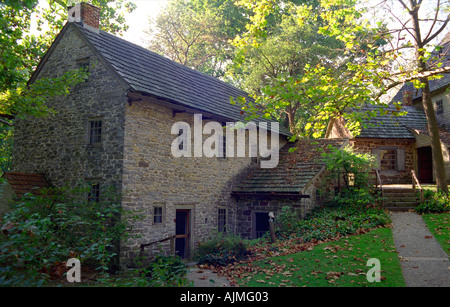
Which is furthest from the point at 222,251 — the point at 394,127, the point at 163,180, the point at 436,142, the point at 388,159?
the point at 394,127

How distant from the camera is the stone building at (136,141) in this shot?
11977 millimetres

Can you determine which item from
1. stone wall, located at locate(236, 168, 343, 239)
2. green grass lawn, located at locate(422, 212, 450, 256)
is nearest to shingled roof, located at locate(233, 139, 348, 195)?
stone wall, located at locate(236, 168, 343, 239)

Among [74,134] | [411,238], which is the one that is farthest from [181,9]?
[411,238]

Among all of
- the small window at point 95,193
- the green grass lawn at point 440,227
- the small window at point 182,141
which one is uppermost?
the small window at point 182,141

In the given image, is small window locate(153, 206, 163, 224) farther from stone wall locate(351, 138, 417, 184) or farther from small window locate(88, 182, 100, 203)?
stone wall locate(351, 138, 417, 184)

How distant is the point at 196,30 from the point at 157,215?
20.9 meters

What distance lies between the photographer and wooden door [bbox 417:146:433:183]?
23.3 m

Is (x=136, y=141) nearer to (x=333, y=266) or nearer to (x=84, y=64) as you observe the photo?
(x=84, y=64)

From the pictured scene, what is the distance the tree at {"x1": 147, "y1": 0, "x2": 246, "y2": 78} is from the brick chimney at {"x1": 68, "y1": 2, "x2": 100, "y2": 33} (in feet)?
51.4

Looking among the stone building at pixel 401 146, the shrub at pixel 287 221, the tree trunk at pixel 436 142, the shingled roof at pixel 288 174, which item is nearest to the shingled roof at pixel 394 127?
the stone building at pixel 401 146

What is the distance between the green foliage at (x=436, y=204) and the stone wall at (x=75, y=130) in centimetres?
1272

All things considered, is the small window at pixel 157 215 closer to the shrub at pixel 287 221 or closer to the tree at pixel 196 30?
the shrub at pixel 287 221
